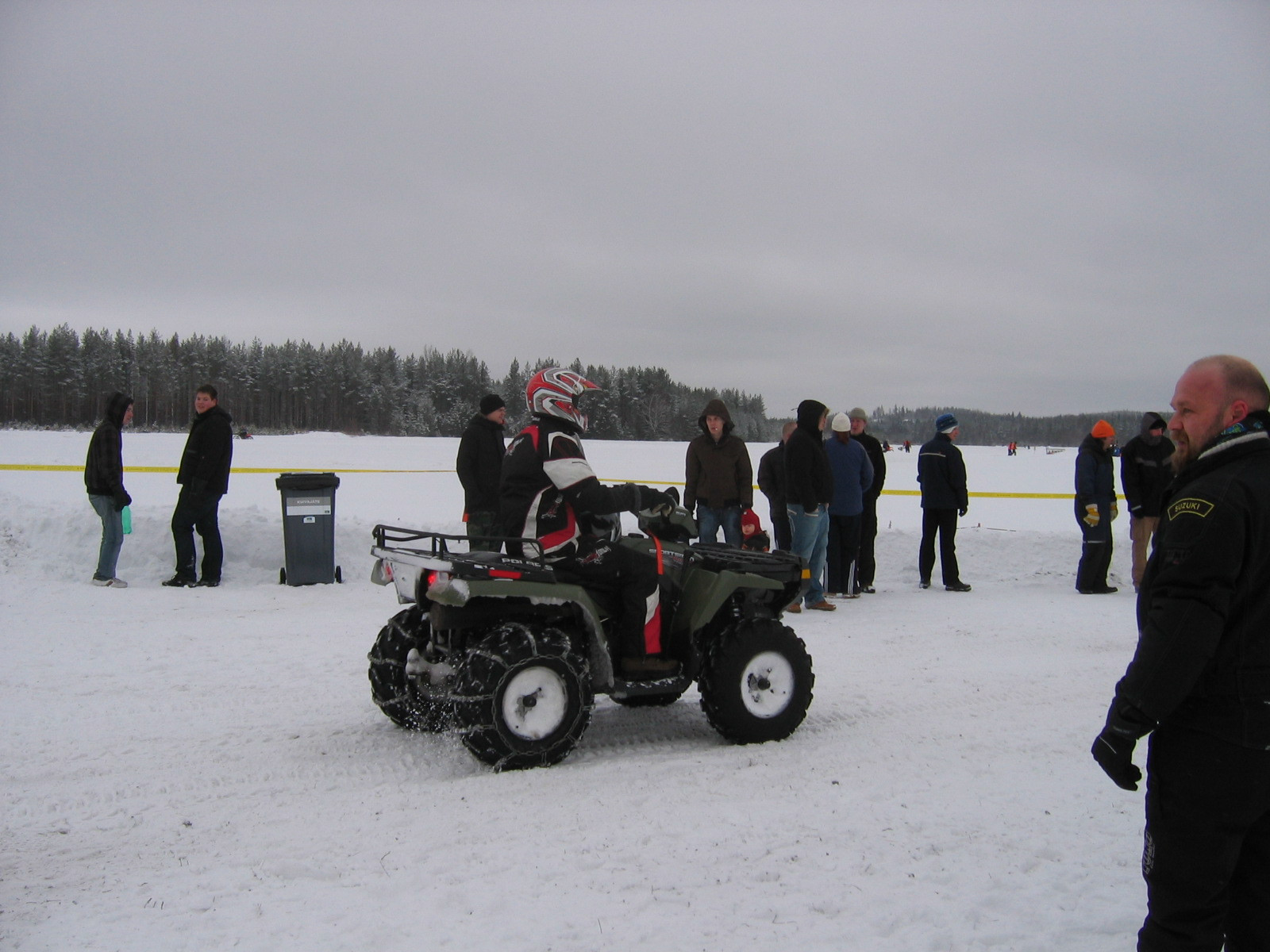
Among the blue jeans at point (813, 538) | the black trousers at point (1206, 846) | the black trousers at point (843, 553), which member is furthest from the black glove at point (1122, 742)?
the black trousers at point (843, 553)

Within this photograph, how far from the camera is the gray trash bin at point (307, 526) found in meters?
10.3

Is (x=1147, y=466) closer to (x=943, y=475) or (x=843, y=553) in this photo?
(x=943, y=475)

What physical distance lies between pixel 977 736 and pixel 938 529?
726cm

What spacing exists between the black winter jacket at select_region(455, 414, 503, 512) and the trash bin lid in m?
1.97

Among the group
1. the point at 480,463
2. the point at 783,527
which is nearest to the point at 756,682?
the point at 480,463

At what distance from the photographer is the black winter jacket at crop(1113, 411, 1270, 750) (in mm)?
2359

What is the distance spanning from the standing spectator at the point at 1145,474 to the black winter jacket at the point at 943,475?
1.81 m

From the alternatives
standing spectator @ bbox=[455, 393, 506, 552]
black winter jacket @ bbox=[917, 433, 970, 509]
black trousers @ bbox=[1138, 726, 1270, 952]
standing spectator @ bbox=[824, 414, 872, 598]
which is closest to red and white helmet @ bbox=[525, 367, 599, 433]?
black trousers @ bbox=[1138, 726, 1270, 952]

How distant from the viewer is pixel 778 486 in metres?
10.3

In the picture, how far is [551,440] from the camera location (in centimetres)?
488

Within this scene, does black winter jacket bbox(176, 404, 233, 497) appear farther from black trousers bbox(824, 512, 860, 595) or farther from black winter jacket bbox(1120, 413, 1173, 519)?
black winter jacket bbox(1120, 413, 1173, 519)

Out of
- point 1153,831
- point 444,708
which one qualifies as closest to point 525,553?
point 444,708

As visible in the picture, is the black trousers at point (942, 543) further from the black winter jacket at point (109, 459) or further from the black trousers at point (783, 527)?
the black winter jacket at point (109, 459)

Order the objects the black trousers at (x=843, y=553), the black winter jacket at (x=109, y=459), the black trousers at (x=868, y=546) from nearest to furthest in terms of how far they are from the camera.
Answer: the black winter jacket at (x=109, y=459) → the black trousers at (x=843, y=553) → the black trousers at (x=868, y=546)
